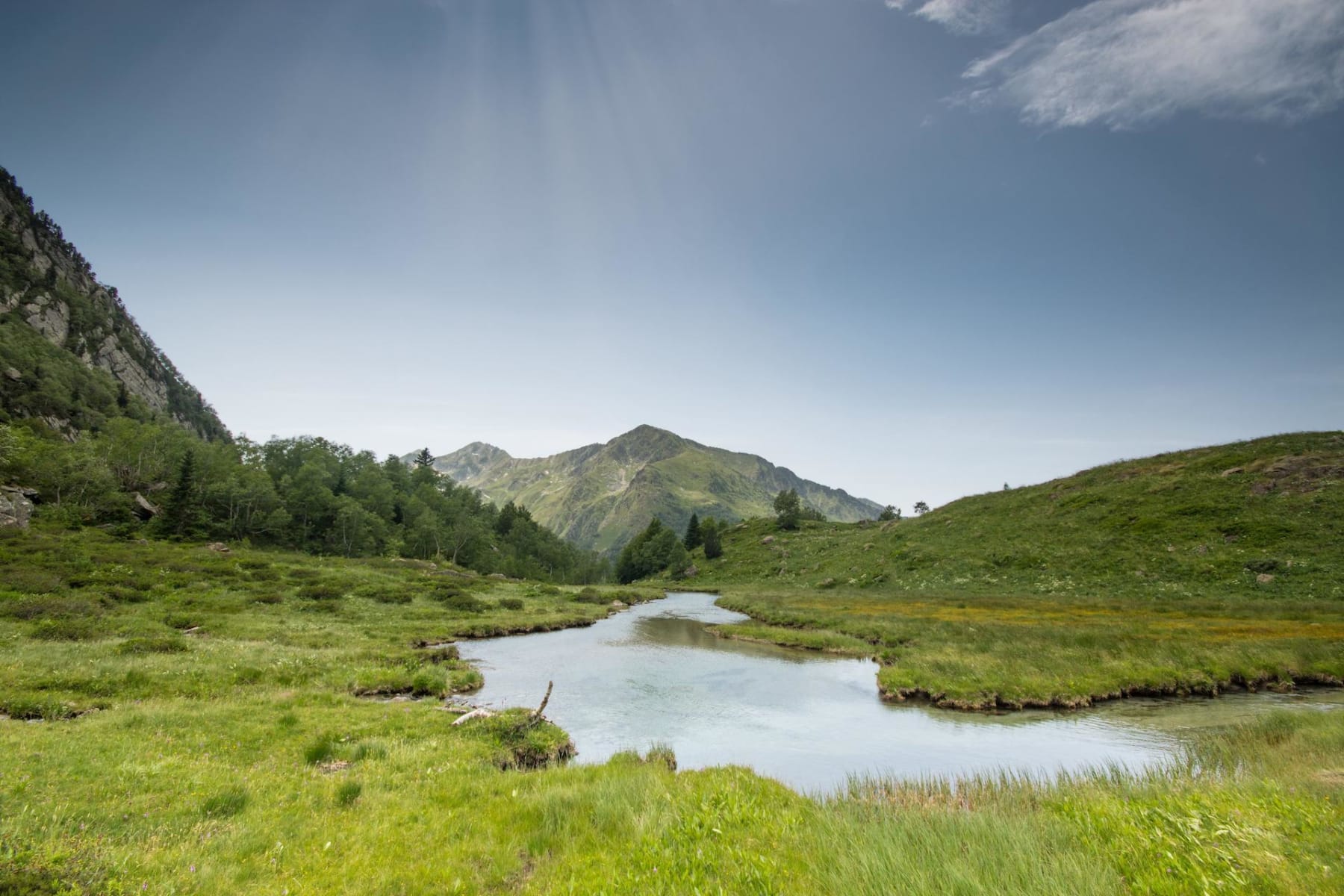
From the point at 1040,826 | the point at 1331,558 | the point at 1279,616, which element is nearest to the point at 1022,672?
the point at 1040,826

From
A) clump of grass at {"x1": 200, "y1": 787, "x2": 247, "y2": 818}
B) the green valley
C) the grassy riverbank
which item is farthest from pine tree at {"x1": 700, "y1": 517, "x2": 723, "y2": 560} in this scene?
clump of grass at {"x1": 200, "y1": 787, "x2": 247, "y2": 818}

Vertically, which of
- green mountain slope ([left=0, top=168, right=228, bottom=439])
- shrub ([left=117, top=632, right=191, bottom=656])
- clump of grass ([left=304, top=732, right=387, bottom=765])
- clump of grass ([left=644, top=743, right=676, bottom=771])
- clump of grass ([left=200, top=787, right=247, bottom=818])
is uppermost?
green mountain slope ([left=0, top=168, right=228, bottom=439])

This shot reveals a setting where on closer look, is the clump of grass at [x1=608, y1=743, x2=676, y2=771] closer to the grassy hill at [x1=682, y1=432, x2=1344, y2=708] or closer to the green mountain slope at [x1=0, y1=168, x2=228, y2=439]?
the grassy hill at [x1=682, y1=432, x2=1344, y2=708]

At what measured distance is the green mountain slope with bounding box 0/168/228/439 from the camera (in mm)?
101750

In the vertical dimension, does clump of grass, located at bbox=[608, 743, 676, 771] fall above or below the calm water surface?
above

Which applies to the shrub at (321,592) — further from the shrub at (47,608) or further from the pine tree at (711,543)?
the pine tree at (711,543)

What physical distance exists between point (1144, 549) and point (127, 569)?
10014cm

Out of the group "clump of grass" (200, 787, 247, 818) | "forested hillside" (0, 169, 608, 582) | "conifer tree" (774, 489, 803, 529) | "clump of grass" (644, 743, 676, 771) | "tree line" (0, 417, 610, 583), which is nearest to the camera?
"clump of grass" (200, 787, 247, 818)

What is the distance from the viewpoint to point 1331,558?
47438mm

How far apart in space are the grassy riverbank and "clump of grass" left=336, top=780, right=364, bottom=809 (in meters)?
0.05

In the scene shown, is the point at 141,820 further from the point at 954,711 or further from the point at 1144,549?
the point at 1144,549

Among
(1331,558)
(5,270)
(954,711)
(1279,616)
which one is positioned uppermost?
(5,270)

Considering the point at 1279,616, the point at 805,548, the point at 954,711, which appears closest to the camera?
the point at 954,711

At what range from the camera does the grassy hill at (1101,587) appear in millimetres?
25891
